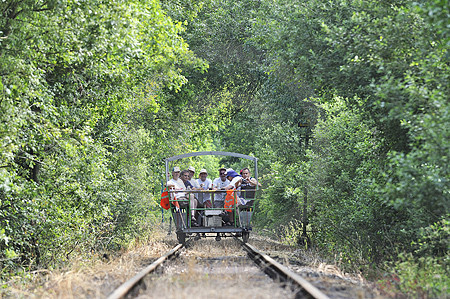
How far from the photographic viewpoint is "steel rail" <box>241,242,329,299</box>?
6309 mm

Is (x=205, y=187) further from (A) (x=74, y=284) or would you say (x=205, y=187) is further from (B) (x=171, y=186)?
(A) (x=74, y=284)

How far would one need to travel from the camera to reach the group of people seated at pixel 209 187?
15490 mm

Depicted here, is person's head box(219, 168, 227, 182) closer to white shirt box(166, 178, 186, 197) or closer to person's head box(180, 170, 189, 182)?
person's head box(180, 170, 189, 182)

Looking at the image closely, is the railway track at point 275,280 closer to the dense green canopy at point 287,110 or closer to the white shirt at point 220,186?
the dense green canopy at point 287,110

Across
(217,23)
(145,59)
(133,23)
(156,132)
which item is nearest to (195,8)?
(217,23)

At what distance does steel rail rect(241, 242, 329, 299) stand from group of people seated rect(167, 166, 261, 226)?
268 centimetres

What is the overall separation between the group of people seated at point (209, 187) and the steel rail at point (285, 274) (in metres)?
2.68

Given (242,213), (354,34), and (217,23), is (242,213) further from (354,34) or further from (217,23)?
(217,23)

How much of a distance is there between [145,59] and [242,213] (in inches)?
196

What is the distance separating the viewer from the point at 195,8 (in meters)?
23.0

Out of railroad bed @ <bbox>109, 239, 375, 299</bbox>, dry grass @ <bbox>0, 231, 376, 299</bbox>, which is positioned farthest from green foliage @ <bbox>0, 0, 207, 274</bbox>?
railroad bed @ <bbox>109, 239, 375, 299</bbox>

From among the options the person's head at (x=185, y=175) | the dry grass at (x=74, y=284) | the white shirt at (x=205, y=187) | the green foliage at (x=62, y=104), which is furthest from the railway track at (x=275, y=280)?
the person's head at (x=185, y=175)

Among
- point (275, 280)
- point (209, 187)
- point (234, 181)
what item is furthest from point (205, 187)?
point (275, 280)

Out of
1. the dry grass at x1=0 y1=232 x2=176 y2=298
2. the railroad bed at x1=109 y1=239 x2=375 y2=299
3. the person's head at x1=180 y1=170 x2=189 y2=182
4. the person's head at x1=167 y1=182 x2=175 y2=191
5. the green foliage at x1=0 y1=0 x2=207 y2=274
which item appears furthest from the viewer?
the person's head at x1=180 y1=170 x2=189 y2=182
